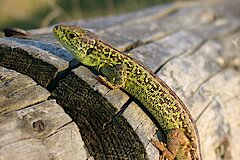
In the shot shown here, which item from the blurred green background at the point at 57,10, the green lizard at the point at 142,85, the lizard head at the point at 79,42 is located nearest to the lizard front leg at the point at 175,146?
the green lizard at the point at 142,85

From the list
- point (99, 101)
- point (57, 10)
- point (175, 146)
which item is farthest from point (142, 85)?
point (57, 10)

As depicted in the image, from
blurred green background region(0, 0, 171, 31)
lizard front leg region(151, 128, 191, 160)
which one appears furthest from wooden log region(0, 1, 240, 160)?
blurred green background region(0, 0, 171, 31)

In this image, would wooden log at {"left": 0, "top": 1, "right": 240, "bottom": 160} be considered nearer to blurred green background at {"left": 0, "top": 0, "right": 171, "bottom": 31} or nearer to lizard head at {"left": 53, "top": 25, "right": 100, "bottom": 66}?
lizard head at {"left": 53, "top": 25, "right": 100, "bottom": 66}

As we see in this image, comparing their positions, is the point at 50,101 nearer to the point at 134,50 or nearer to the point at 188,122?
the point at 188,122

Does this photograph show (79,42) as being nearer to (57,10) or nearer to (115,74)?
(115,74)

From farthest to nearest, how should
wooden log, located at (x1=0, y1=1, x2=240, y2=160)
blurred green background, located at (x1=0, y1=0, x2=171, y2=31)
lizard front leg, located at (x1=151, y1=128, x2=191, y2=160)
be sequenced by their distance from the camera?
blurred green background, located at (x1=0, y1=0, x2=171, y2=31) → lizard front leg, located at (x1=151, y1=128, x2=191, y2=160) → wooden log, located at (x1=0, y1=1, x2=240, y2=160)
